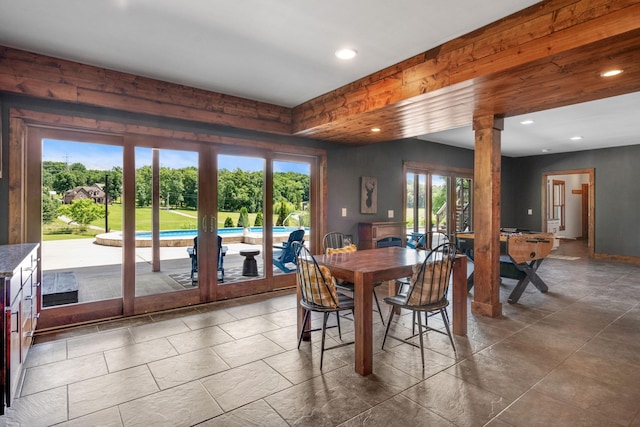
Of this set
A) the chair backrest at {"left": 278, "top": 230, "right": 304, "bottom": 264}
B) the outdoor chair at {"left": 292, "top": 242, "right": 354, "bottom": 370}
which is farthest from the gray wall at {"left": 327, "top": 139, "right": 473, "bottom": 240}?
the outdoor chair at {"left": 292, "top": 242, "right": 354, "bottom": 370}


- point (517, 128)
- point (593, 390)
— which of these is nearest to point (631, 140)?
point (517, 128)

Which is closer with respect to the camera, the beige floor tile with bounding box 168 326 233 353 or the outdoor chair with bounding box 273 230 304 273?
the beige floor tile with bounding box 168 326 233 353

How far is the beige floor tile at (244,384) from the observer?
2.21 m

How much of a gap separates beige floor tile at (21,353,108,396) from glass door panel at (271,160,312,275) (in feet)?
8.59

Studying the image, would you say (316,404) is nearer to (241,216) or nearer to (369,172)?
(241,216)

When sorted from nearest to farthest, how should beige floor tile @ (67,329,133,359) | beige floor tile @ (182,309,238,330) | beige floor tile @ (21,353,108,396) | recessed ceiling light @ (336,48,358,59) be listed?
1. beige floor tile @ (21,353,108,396)
2. beige floor tile @ (67,329,133,359)
3. recessed ceiling light @ (336,48,358,59)
4. beige floor tile @ (182,309,238,330)

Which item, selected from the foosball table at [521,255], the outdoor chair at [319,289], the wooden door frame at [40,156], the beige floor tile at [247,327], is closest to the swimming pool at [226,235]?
the wooden door frame at [40,156]

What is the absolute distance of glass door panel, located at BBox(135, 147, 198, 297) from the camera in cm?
407

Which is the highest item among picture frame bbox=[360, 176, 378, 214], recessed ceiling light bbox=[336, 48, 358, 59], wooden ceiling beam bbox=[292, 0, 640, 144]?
recessed ceiling light bbox=[336, 48, 358, 59]

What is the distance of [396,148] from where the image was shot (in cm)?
672

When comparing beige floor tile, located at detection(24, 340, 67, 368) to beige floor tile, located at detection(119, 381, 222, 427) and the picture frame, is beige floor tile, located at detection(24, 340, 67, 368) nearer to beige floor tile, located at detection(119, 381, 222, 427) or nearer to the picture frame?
beige floor tile, located at detection(119, 381, 222, 427)

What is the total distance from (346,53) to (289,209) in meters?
2.67

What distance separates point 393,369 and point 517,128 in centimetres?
523

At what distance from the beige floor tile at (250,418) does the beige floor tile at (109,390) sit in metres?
0.62
